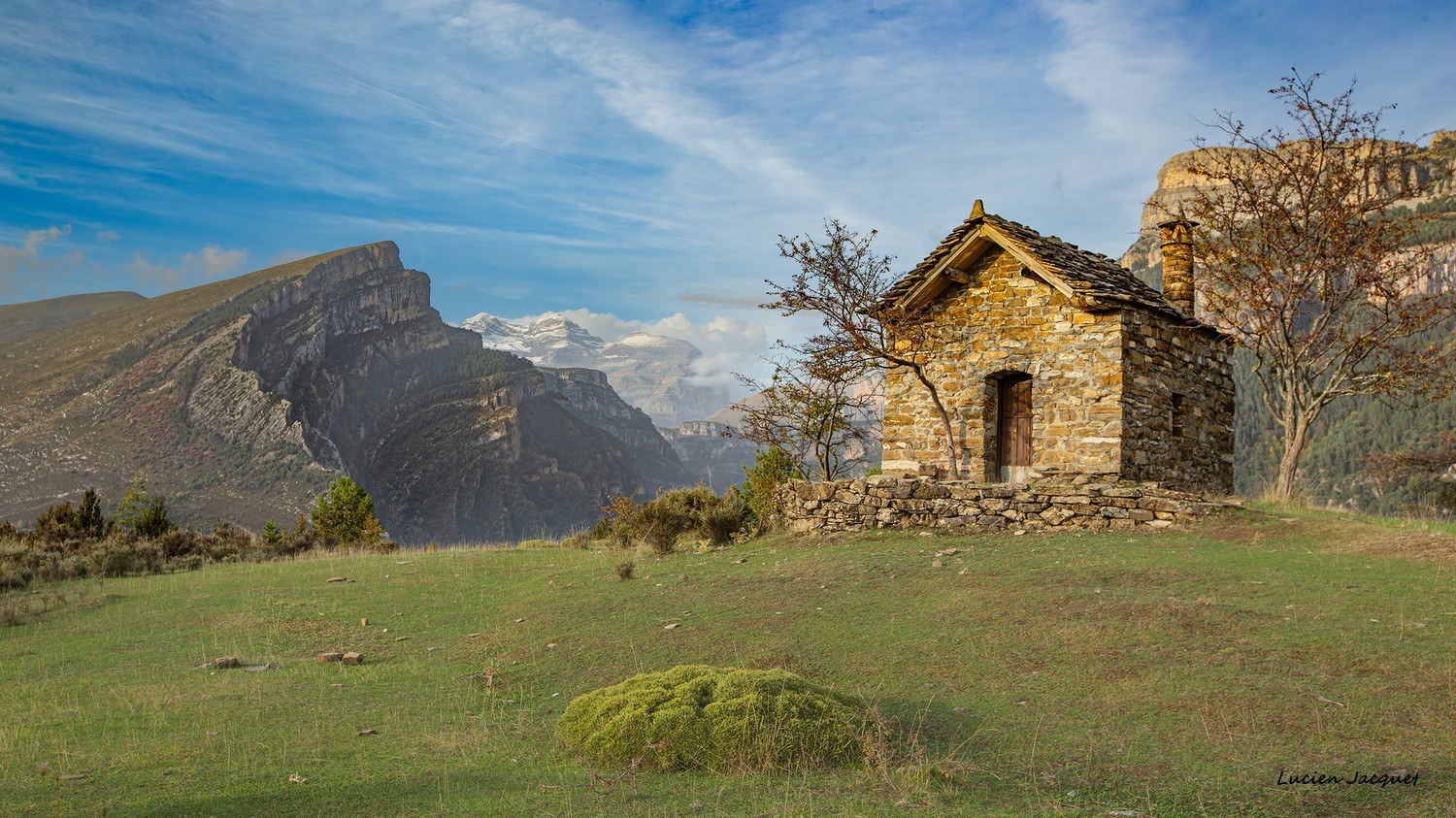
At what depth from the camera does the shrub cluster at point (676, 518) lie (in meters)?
17.8

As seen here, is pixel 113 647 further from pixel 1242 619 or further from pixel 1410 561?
pixel 1410 561

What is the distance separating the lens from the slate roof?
16797mm

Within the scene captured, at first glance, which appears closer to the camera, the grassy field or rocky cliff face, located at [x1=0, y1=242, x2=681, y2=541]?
the grassy field

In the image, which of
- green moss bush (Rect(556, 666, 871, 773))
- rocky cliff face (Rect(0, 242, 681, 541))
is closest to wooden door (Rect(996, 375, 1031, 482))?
green moss bush (Rect(556, 666, 871, 773))

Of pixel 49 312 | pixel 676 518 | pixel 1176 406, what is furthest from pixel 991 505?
pixel 49 312

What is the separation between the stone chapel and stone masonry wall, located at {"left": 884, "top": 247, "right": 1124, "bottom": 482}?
0.8 inches

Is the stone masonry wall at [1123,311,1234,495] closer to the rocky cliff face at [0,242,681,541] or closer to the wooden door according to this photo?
the wooden door

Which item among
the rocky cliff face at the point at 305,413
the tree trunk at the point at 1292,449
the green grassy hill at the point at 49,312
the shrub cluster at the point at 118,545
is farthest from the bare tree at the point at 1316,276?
the green grassy hill at the point at 49,312

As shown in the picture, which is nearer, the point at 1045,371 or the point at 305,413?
the point at 1045,371

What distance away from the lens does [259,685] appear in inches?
358

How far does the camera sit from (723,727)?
6395 millimetres

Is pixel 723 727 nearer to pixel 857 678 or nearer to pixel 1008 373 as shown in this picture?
pixel 857 678

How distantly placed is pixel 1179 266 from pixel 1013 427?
Answer: 19.5ft

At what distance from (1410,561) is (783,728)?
29.1ft
